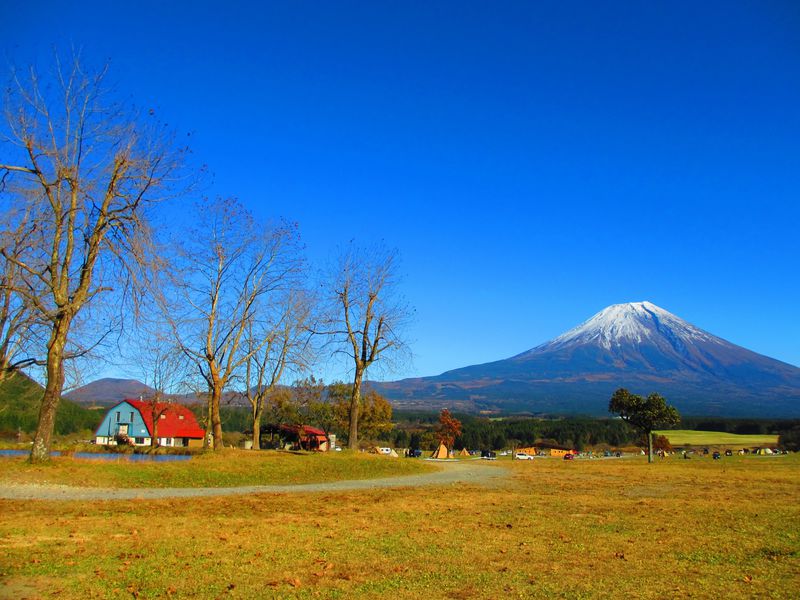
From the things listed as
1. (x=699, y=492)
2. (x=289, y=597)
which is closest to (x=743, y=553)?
(x=289, y=597)

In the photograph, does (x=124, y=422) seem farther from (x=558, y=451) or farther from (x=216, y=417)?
(x=558, y=451)

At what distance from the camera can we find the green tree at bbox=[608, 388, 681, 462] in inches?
1581

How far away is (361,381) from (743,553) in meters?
23.1

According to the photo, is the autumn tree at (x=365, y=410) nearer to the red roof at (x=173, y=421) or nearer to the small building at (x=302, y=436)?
the small building at (x=302, y=436)

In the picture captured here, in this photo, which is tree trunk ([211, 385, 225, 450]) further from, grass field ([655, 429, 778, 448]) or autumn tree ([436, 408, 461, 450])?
grass field ([655, 429, 778, 448])

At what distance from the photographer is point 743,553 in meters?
7.82

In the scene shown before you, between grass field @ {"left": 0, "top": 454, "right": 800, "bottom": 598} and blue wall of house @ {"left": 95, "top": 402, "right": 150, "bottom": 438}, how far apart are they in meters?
64.0

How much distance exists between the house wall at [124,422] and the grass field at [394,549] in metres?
64.0

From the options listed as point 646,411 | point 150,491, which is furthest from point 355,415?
point 646,411

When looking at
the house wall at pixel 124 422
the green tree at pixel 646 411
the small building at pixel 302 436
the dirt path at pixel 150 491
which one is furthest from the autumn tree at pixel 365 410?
the dirt path at pixel 150 491

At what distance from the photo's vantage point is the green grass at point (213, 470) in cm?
1530

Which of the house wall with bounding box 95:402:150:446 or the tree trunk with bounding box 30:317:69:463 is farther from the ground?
the tree trunk with bounding box 30:317:69:463

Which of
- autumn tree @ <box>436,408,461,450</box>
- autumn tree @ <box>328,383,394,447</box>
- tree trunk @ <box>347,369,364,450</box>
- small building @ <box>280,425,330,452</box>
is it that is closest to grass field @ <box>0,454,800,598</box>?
tree trunk @ <box>347,369,364,450</box>

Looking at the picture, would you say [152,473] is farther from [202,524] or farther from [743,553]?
[743,553]
